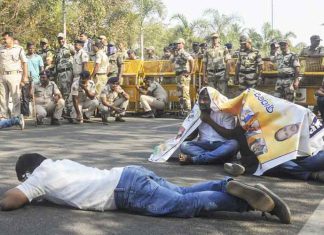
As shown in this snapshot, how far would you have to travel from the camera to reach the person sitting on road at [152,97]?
1398cm

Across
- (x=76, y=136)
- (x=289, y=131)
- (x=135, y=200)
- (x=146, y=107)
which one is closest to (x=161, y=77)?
(x=146, y=107)

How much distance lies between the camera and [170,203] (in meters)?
4.22

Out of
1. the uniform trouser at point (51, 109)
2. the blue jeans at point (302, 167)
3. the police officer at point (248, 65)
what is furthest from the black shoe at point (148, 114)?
the blue jeans at point (302, 167)

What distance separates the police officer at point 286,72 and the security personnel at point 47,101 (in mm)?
5168

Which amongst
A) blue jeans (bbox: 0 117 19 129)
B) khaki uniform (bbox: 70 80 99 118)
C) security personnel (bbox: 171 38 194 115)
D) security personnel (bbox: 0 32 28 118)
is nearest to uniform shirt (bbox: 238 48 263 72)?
security personnel (bbox: 171 38 194 115)

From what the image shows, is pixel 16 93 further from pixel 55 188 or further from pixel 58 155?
pixel 55 188

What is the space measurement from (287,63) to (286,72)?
0.22 m

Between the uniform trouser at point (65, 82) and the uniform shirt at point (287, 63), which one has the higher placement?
the uniform shirt at point (287, 63)

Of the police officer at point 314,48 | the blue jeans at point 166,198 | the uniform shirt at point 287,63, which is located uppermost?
the police officer at point 314,48

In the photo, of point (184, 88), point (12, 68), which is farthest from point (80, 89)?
point (184, 88)

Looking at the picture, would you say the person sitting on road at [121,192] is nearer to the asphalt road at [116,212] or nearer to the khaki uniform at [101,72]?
the asphalt road at [116,212]

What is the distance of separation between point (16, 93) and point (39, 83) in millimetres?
766

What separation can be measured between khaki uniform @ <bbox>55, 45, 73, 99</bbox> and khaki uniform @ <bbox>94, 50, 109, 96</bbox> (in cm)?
67

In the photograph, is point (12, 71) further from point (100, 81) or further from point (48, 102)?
point (100, 81)
